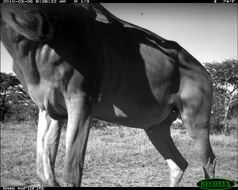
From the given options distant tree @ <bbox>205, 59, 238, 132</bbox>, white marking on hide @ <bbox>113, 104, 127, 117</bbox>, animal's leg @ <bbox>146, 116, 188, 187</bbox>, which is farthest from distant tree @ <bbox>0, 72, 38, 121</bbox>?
white marking on hide @ <bbox>113, 104, 127, 117</bbox>

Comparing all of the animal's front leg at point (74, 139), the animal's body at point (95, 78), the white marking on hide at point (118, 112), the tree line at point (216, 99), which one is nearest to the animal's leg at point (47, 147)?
the animal's body at point (95, 78)

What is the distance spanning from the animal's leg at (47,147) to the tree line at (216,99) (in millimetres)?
11526

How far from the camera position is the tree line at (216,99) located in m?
14.3

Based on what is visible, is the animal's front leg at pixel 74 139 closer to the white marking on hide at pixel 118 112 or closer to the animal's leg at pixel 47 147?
the animal's leg at pixel 47 147

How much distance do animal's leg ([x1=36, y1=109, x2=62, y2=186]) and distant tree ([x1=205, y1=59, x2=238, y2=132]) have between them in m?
13.0

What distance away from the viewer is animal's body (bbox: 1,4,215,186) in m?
1.93

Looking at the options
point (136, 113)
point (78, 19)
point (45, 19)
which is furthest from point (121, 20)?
point (45, 19)

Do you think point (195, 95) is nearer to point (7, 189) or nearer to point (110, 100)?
point (110, 100)

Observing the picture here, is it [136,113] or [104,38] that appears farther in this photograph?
[136,113]

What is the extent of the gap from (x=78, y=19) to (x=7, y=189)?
55.0 inches

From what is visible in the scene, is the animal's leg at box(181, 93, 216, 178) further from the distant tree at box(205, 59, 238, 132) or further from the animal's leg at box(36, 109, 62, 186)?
the distant tree at box(205, 59, 238, 132)

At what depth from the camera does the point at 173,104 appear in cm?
294

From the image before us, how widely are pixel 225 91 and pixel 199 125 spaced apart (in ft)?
43.0

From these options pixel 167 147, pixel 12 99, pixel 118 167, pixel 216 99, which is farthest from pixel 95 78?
pixel 216 99
